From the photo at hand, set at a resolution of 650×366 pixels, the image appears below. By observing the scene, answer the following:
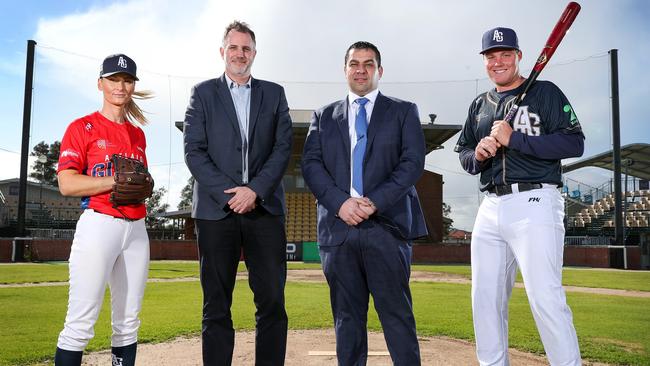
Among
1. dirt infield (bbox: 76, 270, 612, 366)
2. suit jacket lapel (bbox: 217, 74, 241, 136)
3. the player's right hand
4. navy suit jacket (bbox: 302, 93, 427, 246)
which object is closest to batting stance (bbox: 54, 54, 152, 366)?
suit jacket lapel (bbox: 217, 74, 241, 136)

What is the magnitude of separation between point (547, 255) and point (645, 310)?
8.57m

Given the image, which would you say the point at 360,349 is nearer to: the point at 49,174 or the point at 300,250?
the point at 300,250

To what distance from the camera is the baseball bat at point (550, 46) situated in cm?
344

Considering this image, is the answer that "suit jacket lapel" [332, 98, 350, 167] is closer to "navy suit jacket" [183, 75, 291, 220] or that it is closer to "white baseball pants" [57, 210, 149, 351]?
"navy suit jacket" [183, 75, 291, 220]

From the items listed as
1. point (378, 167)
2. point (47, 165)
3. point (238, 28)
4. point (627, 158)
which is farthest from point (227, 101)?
point (47, 165)

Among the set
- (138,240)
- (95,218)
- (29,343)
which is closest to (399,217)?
(138,240)

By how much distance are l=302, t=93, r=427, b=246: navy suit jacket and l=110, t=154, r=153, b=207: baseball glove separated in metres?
1.12

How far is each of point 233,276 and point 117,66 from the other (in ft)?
5.52

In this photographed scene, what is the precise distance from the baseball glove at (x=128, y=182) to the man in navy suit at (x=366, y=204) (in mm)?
1129

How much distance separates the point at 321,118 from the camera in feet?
12.1

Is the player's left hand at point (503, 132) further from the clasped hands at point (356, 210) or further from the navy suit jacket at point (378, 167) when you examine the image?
the clasped hands at point (356, 210)

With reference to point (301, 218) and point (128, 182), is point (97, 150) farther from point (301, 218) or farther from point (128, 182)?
point (301, 218)

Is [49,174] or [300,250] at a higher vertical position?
[49,174]

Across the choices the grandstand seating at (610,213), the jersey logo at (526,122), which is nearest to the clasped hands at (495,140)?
the jersey logo at (526,122)
